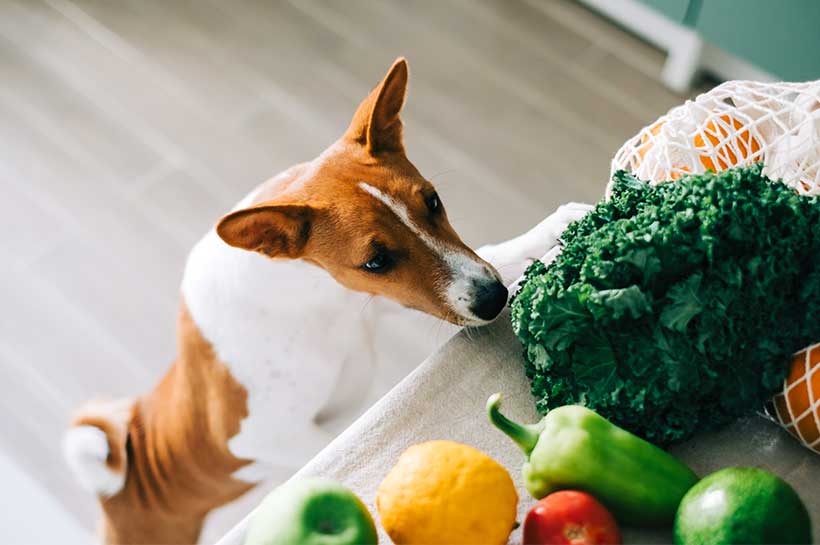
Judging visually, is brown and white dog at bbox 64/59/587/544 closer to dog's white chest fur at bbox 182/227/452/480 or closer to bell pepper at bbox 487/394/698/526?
Result: dog's white chest fur at bbox 182/227/452/480

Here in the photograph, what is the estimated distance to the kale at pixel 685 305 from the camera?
32.9 inches

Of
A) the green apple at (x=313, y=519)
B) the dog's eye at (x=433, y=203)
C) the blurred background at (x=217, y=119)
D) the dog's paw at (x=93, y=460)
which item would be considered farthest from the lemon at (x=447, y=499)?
the blurred background at (x=217, y=119)

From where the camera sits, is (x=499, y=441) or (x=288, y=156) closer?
(x=499, y=441)

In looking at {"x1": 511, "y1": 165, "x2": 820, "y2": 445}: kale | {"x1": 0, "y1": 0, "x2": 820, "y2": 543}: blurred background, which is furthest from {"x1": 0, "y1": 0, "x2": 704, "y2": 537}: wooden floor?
{"x1": 511, "y1": 165, "x2": 820, "y2": 445}: kale

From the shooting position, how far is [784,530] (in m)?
0.75

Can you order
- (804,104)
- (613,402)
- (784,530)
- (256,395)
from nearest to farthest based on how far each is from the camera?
(784,530) < (613,402) < (804,104) < (256,395)

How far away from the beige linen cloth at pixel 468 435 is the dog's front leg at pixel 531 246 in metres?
0.13

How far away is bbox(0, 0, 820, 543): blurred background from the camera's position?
2.05m

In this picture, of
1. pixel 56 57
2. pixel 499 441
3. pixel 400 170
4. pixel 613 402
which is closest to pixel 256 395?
pixel 400 170

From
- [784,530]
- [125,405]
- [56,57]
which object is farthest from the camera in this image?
[56,57]

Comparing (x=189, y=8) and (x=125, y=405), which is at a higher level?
(x=189, y=8)

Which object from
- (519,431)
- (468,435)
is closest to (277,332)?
(468,435)

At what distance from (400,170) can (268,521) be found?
0.63 metres

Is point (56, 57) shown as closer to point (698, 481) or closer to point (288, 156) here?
point (288, 156)
